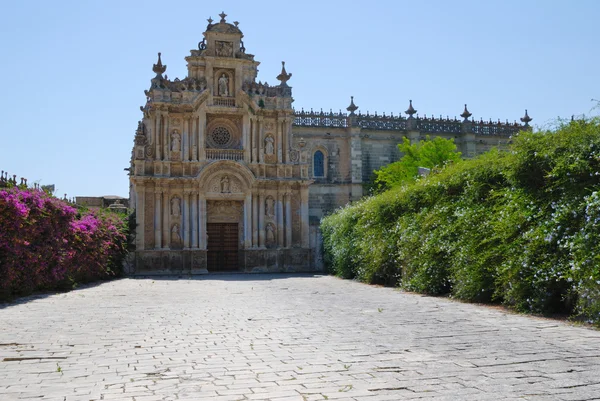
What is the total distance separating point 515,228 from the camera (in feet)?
35.9

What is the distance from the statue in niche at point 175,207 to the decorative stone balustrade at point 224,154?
2.67m

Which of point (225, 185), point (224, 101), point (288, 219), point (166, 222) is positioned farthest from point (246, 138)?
point (166, 222)

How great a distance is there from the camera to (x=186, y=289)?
18625 mm

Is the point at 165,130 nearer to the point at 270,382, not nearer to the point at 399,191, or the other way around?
the point at 399,191

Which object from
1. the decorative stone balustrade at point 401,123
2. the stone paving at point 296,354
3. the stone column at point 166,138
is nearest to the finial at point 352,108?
the decorative stone balustrade at point 401,123

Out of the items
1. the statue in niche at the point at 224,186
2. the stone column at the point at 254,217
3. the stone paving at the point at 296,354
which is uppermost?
the statue in niche at the point at 224,186

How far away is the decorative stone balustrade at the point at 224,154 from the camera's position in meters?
29.1

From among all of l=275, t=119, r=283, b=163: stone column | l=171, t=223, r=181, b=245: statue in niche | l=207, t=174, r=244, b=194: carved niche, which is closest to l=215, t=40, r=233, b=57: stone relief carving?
l=275, t=119, r=283, b=163: stone column

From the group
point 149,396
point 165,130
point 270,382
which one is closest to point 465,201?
point 270,382

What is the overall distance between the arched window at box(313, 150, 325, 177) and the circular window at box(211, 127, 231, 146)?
11.1 metres

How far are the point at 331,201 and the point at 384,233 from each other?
21.7 meters

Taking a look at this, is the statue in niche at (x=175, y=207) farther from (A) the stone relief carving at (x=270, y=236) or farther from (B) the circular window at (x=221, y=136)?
(A) the stone relief carving at (x=270, y=236)

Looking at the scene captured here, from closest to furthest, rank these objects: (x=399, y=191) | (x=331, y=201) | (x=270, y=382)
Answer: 1. (x=270, y=382)
2. (x=399, y=191)
3. (x=331, y=201)

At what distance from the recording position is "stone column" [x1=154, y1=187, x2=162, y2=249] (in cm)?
2802
